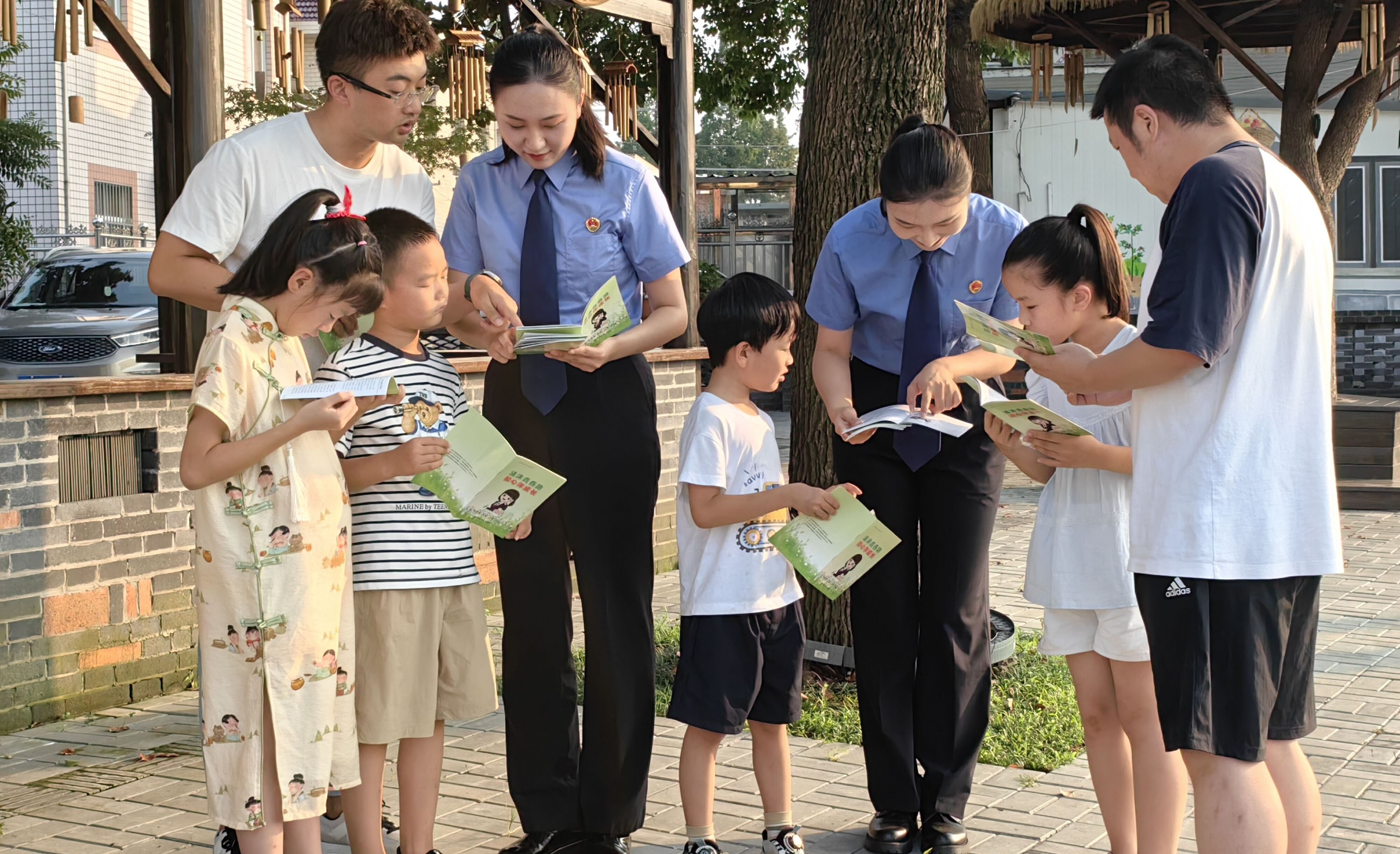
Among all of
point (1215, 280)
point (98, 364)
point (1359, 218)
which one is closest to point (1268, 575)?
point (1215, 280)

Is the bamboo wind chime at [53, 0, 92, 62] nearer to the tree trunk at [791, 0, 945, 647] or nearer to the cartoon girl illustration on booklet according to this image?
the tree trunk at [791, 0, 945, 647]

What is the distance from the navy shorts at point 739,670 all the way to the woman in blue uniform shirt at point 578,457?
15 centimetres

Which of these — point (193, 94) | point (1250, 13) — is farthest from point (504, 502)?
point (1250, 13)

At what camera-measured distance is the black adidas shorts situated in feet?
9.34

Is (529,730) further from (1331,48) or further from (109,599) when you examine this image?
(1331,48)

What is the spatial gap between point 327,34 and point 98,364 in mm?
10527

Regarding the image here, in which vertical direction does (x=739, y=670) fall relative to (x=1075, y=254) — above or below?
below

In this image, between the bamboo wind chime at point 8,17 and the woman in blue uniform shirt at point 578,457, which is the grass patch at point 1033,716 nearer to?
the woman in blue uniform shirt at point 578,457

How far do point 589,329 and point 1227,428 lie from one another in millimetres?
1473

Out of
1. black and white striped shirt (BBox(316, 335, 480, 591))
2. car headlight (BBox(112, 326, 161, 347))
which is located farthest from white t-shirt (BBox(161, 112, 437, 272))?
car headlight (BBox(112, 326, 161, 347))

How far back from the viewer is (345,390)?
3105 millimetres

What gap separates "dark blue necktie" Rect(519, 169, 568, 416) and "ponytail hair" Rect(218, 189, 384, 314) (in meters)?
0.50

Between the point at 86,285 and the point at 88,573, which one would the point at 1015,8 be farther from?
the point at 86,285

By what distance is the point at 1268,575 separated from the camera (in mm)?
2840
